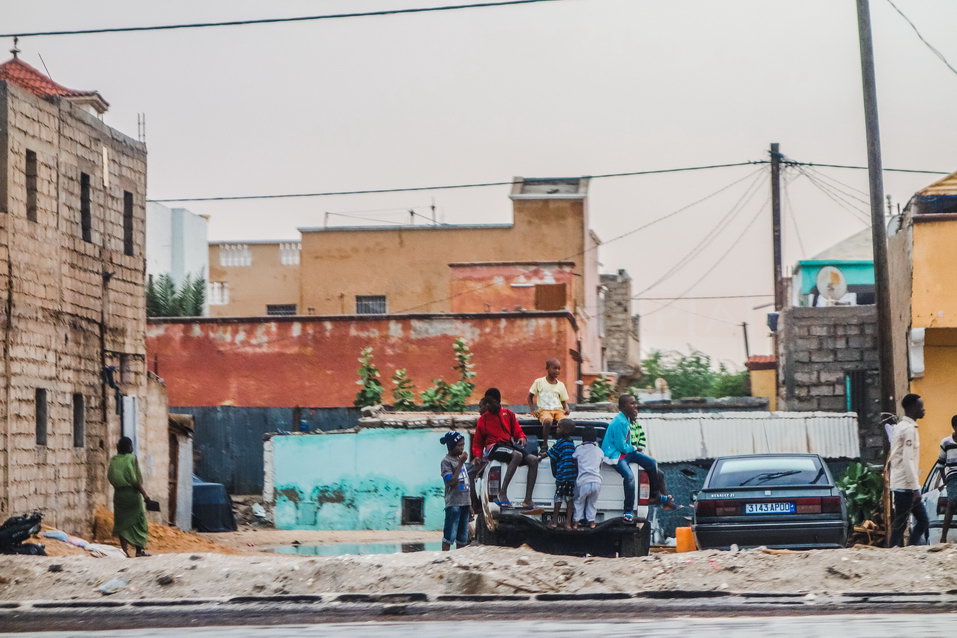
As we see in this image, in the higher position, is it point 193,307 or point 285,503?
point 193,307

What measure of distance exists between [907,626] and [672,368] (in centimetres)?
7023

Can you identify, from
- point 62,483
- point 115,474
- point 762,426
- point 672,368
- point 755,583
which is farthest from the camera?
point 672,368

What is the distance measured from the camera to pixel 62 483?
22062 millimetres

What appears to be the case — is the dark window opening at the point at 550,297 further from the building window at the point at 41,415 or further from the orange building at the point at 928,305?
the building window at the point at 41,415

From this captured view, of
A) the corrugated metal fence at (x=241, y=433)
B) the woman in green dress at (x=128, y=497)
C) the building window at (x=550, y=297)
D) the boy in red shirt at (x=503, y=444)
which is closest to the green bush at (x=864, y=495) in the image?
the boy in red shirt at (x=503, y=444)

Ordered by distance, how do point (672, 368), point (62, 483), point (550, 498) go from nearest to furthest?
point (550, 498), point (62, 483), point (672, 368)

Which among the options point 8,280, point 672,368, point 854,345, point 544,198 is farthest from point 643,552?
point 672,368

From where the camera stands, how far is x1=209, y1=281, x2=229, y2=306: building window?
225ft

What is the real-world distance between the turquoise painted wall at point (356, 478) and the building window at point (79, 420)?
21.9 ft

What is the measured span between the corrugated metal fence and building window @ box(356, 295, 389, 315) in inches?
959

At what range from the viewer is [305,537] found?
26750mm

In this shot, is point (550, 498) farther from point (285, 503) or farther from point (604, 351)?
point (604, 351)

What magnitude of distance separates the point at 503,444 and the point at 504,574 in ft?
7.80

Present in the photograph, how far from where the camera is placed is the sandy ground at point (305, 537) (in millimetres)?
25203
